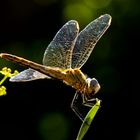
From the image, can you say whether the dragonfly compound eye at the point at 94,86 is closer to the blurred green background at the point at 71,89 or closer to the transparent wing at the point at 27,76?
the transparent wing at the point at 27,76

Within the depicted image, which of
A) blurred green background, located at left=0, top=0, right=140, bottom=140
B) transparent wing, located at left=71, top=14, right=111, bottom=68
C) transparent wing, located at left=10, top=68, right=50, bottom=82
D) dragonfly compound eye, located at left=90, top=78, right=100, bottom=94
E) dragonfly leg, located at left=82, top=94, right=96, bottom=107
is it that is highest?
transparent wing, located at left=71, top=14, right=111, bottom=68

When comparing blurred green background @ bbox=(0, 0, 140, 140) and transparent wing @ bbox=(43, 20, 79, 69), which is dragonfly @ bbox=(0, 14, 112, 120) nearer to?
transparent wing @ bbox=(43, 20, 79, 69)

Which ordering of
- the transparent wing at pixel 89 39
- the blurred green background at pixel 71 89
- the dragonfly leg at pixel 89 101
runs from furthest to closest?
the blurred green background at pixel 71 89, the transparent wing at pixel 89 39, the dragonfly leg at pixel 89 101

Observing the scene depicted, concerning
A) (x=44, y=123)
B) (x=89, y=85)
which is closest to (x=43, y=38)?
(x=44, y=123)

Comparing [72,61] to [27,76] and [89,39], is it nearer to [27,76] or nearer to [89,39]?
[89,39]

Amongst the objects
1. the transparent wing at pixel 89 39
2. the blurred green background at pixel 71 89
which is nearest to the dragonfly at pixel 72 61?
the transparent wing at pixel 89 39

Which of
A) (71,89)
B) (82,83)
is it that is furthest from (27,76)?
(71,89)

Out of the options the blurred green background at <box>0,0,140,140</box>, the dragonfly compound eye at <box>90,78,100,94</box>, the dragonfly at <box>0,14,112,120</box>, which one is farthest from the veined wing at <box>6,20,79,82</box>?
the blurred green background at <box>0,0,140,140</box>
